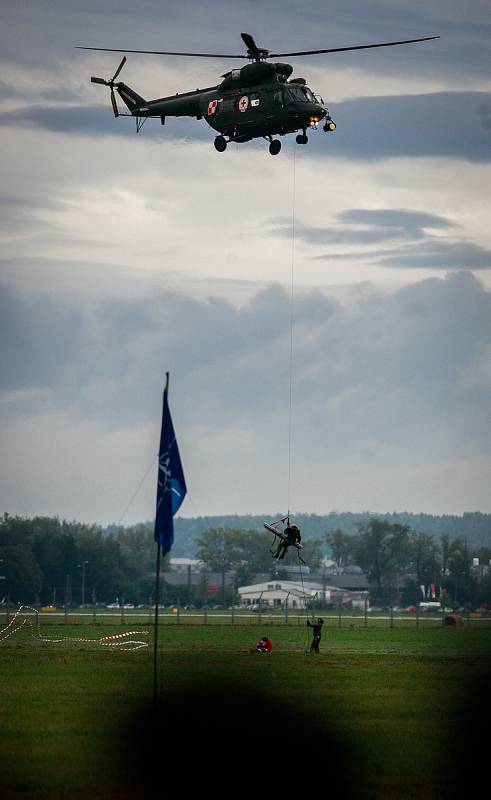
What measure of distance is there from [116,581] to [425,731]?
138820mm

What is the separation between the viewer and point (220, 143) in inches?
2344

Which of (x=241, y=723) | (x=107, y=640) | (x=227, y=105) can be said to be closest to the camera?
(x=241, y=723)

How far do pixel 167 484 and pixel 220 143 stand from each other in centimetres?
3281

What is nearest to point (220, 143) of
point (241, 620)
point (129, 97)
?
point (129, 97)

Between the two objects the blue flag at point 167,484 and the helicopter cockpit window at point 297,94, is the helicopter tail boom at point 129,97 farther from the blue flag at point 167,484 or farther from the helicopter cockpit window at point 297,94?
the blue flag at point 167,484

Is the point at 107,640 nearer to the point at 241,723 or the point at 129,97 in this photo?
the point at 129,97

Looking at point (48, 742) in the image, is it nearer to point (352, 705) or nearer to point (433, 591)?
point (352, 705)

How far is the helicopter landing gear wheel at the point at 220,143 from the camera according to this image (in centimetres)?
5939

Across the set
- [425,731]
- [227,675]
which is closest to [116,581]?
[227,675]

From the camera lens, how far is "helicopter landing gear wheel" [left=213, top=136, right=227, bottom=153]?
59391 mm

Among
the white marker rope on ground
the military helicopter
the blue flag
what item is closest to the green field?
the blue flag

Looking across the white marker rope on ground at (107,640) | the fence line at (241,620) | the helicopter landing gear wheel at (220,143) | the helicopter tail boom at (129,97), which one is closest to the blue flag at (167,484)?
the white marker rope on ground at (107,640)

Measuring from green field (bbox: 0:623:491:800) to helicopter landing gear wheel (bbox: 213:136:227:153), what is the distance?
66.1 feet

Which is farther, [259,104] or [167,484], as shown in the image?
[259,104]
